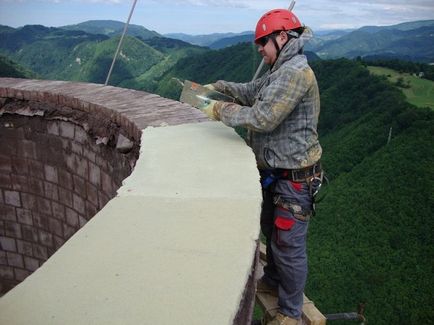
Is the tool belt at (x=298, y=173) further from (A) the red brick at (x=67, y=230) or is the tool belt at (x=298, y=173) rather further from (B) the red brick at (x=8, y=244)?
(B) the red brick at (x=8, y=244)

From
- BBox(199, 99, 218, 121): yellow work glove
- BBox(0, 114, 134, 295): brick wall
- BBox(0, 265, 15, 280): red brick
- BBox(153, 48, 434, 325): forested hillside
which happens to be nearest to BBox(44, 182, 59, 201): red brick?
BBox(0, 114, 134, 295): brick wall

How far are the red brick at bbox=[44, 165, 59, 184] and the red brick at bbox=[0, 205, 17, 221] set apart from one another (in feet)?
2.16

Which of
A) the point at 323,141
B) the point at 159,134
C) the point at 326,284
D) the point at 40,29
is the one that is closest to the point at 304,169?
the point at 159,134

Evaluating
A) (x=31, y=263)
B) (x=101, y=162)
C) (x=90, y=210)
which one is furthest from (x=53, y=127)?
(x=31, y=263)

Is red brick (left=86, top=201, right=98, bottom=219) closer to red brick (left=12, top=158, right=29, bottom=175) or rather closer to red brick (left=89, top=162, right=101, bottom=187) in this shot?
red brick (left=89, top=162, right=101, bottom=187)

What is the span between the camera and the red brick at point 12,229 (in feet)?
14.9

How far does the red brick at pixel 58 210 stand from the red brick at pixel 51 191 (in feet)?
0.20

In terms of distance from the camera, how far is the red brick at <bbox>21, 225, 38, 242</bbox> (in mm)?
4457

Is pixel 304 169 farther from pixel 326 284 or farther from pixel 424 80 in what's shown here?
pixel 424 80

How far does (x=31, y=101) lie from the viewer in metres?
4.12

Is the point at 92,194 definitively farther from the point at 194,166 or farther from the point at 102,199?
the point at 194,166

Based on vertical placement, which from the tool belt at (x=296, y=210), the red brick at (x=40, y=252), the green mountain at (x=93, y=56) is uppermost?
the tool belt at (x=296, y=210)

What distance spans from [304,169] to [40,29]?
192463 millimetres

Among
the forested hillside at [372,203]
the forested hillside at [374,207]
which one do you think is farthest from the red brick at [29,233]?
the forested hillside at [374,207]
